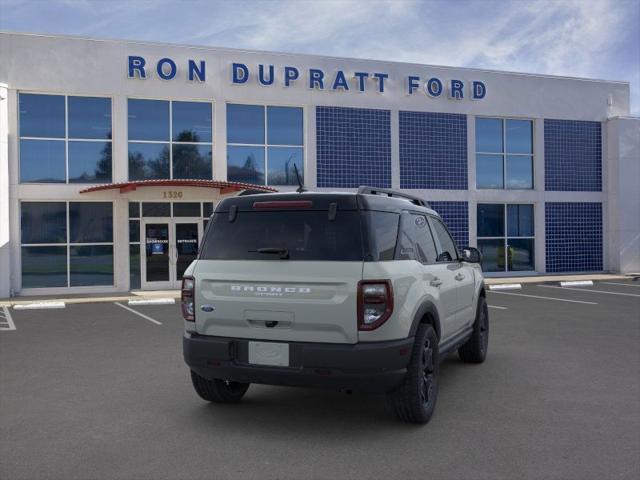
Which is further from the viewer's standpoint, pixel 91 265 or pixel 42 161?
pixel 91 265

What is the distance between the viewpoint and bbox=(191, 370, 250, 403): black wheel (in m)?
5.68

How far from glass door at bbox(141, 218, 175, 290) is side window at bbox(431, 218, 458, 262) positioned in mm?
12605

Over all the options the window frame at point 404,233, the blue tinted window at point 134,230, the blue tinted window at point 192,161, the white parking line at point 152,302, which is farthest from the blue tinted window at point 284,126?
the window frame at point 404,233

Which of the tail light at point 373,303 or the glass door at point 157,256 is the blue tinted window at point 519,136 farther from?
the tail light at point 373,303

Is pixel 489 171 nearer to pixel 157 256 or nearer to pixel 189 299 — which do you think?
pixel 157 256

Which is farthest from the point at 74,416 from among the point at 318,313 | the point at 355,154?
the point at 355,154

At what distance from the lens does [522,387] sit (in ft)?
21.1

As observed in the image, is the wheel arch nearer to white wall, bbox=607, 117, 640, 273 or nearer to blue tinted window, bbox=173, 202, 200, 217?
blue tinted window, bbox=173, 202, 200, 217

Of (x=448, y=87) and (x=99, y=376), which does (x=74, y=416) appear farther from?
(x=448, y=87)

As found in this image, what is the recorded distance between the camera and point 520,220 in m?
22.2

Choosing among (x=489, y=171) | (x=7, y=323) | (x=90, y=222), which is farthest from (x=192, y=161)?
(x=489, y=171)

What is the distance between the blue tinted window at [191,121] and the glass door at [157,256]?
101 inches

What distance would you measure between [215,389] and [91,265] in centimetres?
1319

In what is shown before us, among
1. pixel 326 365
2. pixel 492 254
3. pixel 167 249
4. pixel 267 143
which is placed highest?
pixel 267 143
